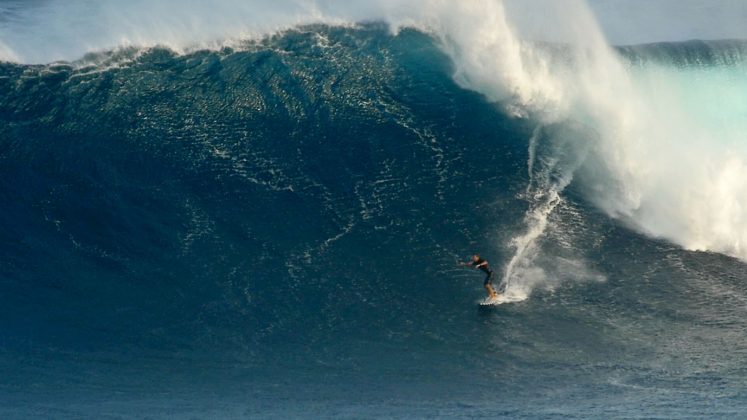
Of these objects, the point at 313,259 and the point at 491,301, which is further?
the point at 313,259

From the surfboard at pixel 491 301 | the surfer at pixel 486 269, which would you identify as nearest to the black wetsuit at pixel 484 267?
the surfer at pixel 486 269

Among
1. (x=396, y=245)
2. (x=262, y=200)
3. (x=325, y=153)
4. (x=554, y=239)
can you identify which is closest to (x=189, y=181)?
(x=262, y=200)

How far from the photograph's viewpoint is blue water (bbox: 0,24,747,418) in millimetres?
15305

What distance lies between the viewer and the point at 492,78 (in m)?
22.9

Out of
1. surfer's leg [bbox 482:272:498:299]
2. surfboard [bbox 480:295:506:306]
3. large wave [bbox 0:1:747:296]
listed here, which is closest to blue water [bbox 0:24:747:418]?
surfboard [bbox 480:295:506:306]

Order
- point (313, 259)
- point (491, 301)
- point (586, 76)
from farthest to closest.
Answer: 1. point (586, 76)
2. point (313, 259)
3. point (491, 301)

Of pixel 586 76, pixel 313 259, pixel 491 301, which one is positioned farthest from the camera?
pixel 586 76

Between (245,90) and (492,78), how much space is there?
627 cm

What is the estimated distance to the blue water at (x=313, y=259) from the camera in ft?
50.2

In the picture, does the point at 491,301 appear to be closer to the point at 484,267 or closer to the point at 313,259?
the point at 484,267

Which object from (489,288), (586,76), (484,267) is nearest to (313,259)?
(484,267)

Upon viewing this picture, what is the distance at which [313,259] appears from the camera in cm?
1833

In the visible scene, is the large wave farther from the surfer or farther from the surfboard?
the surfboard

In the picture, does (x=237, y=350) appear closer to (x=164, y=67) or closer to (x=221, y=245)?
(x=221, y=245)
